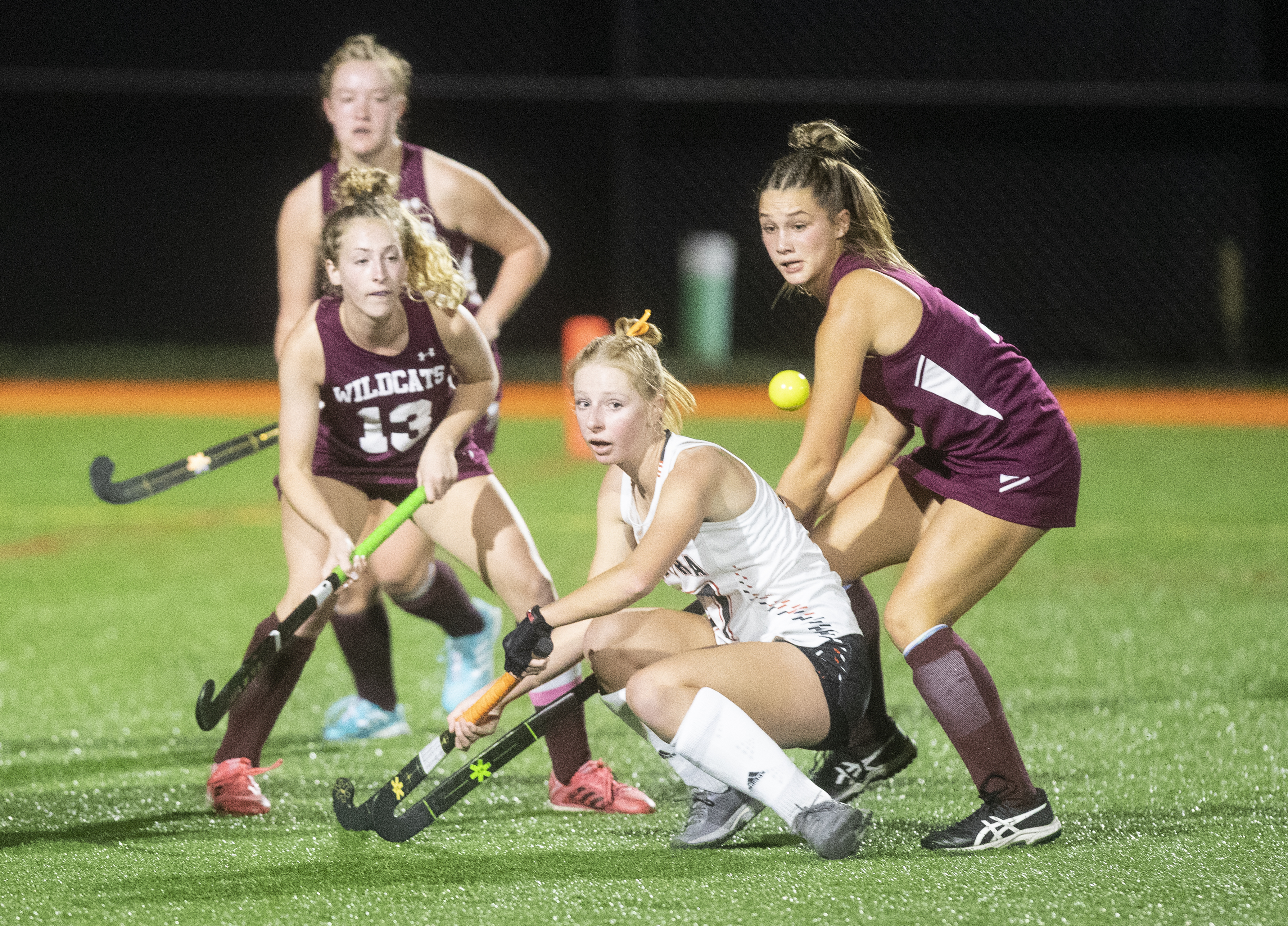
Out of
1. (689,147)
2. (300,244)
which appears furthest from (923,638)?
(689,147)

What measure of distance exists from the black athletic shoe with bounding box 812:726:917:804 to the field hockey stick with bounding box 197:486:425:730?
942 mm

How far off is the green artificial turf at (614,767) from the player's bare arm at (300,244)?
101cm

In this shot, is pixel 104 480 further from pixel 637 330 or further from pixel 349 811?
pixel 637 330

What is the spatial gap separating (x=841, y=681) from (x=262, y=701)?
117cm

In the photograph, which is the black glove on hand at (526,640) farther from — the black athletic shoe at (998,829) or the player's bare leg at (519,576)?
the black athletic shoe at (998,829)

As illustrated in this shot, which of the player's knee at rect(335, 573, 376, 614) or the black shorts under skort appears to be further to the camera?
the player's knee at rect(335, 573, 376, 614)

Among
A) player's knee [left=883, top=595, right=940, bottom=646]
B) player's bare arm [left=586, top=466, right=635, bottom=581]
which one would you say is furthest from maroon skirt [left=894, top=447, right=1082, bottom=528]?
player's bare arm [left=586, top=466, right=635, bottom=581]

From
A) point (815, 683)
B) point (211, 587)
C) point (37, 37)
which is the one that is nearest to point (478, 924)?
point (815, 683)

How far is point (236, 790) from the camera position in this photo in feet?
9.47

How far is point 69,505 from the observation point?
22.1ft

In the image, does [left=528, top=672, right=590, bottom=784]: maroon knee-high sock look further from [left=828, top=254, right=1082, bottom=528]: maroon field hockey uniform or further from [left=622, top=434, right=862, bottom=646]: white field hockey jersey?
[left=828, top=254, right=1082, bottom=528]: maroon field hockey uniform

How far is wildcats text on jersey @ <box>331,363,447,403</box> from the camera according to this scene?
10.0 feet

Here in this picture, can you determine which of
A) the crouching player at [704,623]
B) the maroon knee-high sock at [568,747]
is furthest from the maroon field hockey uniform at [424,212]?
the crouching player at [704,623]

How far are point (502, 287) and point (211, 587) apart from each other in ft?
6.60
